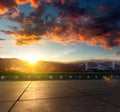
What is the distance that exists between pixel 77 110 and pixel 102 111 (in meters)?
0.71

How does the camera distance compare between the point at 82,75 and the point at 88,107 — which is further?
the point at 82,75

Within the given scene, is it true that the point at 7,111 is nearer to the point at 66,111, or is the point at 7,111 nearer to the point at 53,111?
the point at 53,111

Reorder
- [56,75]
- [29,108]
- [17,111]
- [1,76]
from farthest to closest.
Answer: [56,75] → [1,76] → [29,108] → [17,111]

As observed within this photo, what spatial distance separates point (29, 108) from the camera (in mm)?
5125

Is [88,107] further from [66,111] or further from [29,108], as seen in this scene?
[29,108]

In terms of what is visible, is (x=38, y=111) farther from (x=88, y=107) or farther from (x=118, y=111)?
(x=118, y=111)

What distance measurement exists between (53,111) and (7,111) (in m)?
1.30

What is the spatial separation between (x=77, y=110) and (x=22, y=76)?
19.8m

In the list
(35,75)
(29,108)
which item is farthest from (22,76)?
(29,108)

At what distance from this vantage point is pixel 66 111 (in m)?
4.81

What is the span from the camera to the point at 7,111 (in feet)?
15.6

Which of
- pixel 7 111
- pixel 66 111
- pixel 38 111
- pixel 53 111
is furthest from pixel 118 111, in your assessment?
pixel 7 111

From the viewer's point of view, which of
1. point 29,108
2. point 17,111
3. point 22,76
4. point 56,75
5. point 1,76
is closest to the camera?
point 17,111

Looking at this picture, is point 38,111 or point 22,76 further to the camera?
point 22,76
